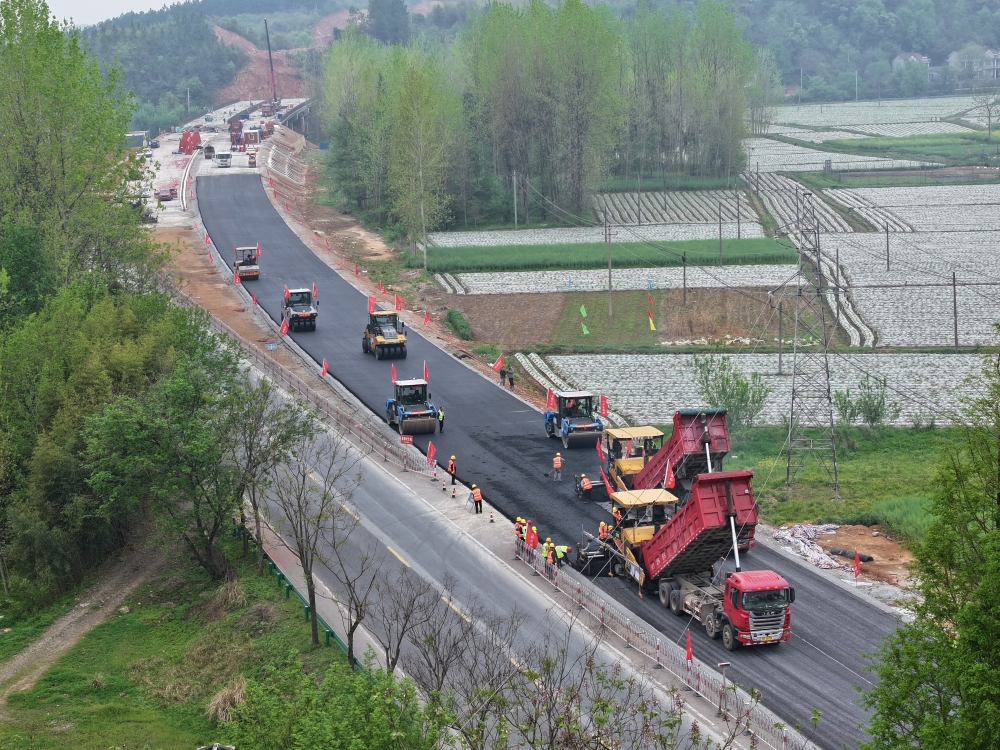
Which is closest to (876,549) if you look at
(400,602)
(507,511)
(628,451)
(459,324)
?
(628,451)

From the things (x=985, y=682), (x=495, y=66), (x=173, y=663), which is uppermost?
(x=495, y=66)

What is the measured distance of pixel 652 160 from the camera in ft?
435

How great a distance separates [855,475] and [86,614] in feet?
94.0

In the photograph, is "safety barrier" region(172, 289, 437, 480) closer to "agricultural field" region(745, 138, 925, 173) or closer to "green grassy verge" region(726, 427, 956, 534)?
"green grassy verge" region(726, 427, 956, 534)

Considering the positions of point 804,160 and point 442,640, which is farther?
point 804,160

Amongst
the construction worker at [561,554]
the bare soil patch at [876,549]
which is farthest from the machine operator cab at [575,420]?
the bare soil patch at [876,549]

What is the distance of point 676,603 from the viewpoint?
3562cm

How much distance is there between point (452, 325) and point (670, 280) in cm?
1832

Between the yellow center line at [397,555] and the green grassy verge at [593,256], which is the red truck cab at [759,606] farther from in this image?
the green grassy verge at [593,256]

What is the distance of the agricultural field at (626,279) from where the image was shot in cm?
8400

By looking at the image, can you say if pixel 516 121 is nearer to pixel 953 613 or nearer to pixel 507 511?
pixel 507 511

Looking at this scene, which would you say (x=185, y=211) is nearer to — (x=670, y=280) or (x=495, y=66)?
(x=495, y=66)

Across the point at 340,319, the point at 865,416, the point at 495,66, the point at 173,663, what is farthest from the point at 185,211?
the point at 173,663

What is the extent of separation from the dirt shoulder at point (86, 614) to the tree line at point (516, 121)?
5113 cm
